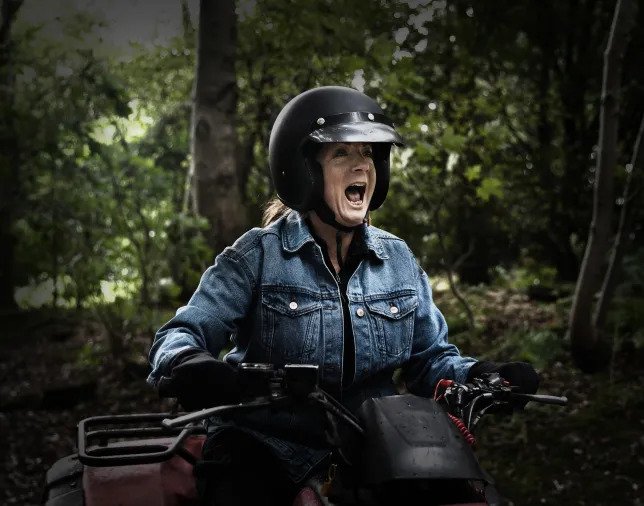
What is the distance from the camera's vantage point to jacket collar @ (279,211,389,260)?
270 cm

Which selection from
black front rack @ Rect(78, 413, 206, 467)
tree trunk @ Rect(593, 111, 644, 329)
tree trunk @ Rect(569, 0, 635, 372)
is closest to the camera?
black front rack @ Rect(78, 413, 206, 467)

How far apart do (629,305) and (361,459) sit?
20.0 ft

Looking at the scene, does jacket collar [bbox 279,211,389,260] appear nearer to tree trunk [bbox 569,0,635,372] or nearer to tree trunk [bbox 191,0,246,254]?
tree trunk [bbox 569,0,635,372]

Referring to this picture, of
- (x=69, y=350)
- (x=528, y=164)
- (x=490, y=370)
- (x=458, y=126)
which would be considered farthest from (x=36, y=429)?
(x=528, y=164)

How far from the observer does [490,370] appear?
2.41 meters

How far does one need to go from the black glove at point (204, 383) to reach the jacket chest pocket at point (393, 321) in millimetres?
798

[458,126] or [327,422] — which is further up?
[458,126]

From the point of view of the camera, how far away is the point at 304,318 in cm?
256

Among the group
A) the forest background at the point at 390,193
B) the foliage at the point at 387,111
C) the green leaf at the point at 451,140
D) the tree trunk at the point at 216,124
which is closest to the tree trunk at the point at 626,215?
the forest background at the point at 390,193

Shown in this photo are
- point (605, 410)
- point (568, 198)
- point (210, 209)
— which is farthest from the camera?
point (568, 198)

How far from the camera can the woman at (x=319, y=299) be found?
96.0 inches

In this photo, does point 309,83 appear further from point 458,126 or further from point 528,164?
point 528,164

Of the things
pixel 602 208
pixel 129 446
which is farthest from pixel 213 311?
pixel 602 208

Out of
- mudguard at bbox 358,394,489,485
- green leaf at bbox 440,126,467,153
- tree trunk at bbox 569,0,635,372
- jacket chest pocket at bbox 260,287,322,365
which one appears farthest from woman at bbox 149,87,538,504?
tree trunk at bbox 569,0,635,372
